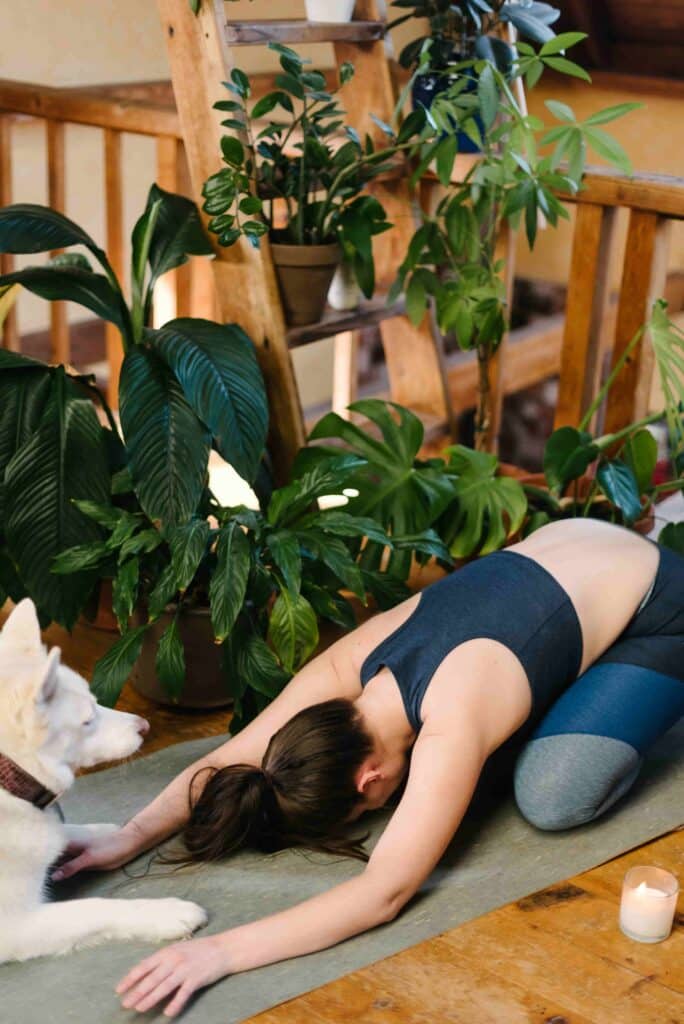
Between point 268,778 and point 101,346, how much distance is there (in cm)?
277

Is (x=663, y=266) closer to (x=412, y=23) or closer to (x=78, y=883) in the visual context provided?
(x=78, y=883)

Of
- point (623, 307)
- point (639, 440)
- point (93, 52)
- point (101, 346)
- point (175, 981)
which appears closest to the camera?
point (175, 981)

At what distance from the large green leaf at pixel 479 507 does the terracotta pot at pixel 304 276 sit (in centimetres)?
43

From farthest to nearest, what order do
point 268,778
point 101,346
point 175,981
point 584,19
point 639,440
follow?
point 584,19
point 101,346
point 639,440
point 268,778
point 175,981

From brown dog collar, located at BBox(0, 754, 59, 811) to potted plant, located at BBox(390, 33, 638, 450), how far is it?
5.29ft

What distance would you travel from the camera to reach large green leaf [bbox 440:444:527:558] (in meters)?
2.78

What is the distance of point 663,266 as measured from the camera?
3016 mm

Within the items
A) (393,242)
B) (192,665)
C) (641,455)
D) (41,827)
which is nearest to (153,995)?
(41,827)

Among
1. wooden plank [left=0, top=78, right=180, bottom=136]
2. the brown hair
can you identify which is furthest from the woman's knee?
wooden plank [left=0, top=78, right=180, bottom=136]

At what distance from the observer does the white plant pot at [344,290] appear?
9.84ft

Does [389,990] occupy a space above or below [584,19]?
below

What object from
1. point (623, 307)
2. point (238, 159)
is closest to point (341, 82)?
point (238, 159)

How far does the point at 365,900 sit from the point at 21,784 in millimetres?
485

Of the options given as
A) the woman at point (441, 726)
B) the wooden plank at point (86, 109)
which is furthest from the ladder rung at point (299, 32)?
the woman at point (441, 726)
